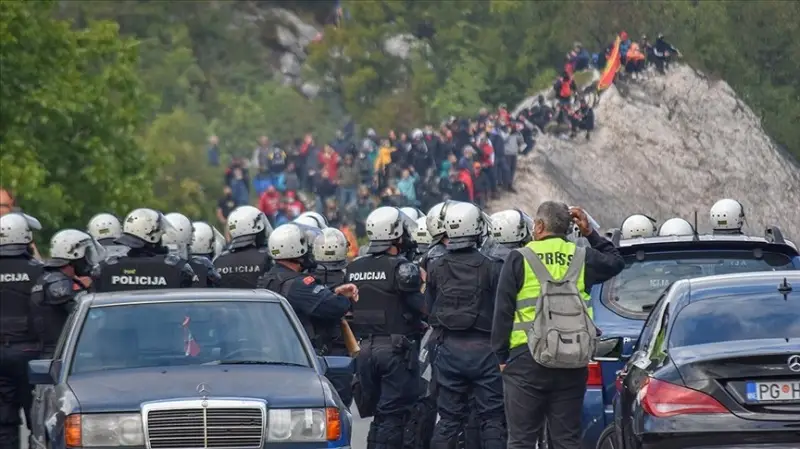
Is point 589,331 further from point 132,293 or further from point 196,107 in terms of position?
point 196,107

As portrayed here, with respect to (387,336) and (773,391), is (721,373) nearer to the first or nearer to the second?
(773,391)

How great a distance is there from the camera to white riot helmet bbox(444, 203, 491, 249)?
13.5m

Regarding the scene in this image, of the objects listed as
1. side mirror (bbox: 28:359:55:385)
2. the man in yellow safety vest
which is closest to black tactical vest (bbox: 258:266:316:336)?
side mirror (bbox: 28:359:55:385)

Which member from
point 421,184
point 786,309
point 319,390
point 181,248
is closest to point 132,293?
point 319,390

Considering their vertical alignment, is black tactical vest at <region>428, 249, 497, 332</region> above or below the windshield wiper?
above

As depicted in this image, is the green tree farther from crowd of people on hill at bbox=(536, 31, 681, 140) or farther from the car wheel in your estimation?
the car wheel

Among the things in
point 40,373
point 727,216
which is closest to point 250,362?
point 40,373

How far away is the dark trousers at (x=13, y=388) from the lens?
48.4ft

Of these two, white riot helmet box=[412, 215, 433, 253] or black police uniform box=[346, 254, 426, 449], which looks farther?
white riot helmet box=[412, 215, 433, 253]

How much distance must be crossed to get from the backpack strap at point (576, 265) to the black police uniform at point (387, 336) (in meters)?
3.26

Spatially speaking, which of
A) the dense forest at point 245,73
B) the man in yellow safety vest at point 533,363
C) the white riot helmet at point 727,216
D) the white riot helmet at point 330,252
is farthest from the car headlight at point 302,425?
the dense forest at point 245,73

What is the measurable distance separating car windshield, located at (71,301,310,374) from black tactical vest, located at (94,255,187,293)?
288 centimetres

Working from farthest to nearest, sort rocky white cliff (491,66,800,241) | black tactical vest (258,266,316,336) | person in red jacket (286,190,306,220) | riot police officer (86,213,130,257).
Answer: person in red jacket (286,190,306,220) < rocky white cliff (491,66,800,241) < riot police officer (86,213,130,257) < black tactical vest (258,266,316,336)

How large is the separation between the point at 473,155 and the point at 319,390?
42344 mm
